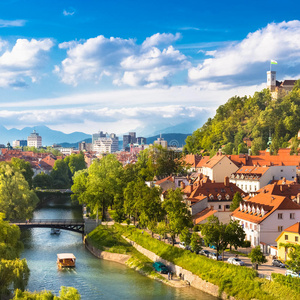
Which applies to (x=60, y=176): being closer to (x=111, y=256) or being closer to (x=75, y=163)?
(x=75, y=163)

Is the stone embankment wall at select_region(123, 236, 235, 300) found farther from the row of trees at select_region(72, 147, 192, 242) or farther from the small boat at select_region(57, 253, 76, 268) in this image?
the small boat at select_region(57, 253, 76, 268)

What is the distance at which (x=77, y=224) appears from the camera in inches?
2576

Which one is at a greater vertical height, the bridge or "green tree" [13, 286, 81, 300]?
"green tree" [13, 286, 81, 300]

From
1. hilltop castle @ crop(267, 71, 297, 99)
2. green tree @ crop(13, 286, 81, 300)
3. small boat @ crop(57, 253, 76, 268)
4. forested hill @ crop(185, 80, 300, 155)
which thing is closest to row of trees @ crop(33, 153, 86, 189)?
forested hill @ crop(185, 80, 300, 155)

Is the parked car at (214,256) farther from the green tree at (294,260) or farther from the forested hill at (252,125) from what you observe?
the forested hill at (252,125)

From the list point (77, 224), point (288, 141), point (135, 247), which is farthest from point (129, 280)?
point (288, 141)

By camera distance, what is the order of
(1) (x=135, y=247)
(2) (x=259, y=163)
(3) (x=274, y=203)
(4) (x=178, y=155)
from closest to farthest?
(3) (x=274, y=203)
(1) (x=135, y=247)
(2) (x=259, y=163)
(4) (x=178, y=155)

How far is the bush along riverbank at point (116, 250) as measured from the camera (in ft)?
159

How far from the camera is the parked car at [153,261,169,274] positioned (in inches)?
1836

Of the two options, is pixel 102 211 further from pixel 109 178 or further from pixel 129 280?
pixel 129 280

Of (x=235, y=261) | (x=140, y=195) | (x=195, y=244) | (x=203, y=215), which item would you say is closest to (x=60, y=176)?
(x=140, y=195)

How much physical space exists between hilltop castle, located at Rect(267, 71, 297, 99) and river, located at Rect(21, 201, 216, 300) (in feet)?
290

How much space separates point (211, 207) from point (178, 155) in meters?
40.3

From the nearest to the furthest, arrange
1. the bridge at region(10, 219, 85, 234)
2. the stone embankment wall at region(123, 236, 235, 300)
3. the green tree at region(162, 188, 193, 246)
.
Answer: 1. the stone embankment wall at region(123, 236, 235, 300)
2. the green tree at region(162, 188, 193, 246)
3. the bridge at region(10, 219, 85, 234)
